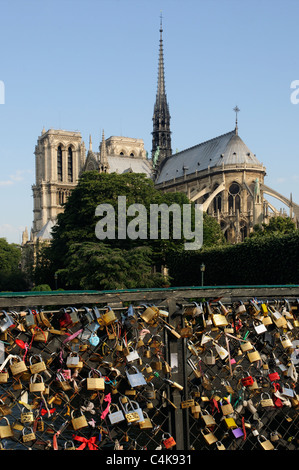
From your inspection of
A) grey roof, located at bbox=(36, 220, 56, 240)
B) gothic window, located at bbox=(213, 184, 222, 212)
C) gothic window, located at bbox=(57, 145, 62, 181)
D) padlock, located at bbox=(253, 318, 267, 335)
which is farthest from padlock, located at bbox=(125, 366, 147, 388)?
gothic window, located at bbox=(57, 145, 62, 181)

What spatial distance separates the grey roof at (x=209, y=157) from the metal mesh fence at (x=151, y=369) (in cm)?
8439

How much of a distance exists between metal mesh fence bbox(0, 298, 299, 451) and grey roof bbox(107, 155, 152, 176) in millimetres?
109534

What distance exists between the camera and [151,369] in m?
4.98

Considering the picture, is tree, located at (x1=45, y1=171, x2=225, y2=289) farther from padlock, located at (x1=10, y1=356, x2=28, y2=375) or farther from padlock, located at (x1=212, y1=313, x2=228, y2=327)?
padlock, located at (x1=10, y1=356, x2=28, y2=375)

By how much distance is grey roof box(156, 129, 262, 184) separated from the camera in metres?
90.4

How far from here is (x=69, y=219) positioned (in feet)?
172

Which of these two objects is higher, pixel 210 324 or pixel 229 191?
pixel 229 191

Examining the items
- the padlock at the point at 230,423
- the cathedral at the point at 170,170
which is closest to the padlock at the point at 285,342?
the padlock at the point at 230,423

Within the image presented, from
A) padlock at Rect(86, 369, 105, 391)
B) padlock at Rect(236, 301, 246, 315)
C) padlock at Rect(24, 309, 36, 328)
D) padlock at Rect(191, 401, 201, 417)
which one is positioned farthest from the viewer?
padlock at Rect(236, 301, 246, 315)

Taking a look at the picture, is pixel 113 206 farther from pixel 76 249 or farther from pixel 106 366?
pixel 106 366

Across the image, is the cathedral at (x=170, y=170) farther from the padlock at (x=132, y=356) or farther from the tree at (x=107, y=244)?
the padlock at (x=132, y=356)

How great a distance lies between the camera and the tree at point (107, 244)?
135 feet
